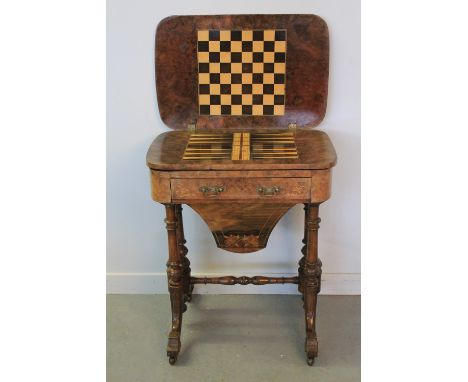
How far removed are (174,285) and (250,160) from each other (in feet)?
2.29

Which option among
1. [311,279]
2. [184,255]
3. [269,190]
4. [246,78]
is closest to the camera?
[269,190]

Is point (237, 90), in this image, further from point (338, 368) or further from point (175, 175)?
point (338, 368)

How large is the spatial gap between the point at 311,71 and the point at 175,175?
85 cm

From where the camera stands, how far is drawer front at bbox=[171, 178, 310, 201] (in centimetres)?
220

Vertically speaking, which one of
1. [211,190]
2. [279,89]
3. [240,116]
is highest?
[279,89]

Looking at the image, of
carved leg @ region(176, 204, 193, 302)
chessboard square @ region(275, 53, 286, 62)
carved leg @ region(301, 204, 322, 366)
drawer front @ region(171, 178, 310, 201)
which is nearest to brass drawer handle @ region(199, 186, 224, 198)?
drawer front @ region(171, 178, 310, 201)

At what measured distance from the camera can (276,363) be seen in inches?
98.7

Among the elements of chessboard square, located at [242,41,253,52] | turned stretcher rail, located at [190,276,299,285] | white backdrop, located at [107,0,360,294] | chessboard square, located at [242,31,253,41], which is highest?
chessboard square, located at [242,31,253,41]

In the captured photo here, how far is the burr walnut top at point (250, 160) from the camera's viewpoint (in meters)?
2.18

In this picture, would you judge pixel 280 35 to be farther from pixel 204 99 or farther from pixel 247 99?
pixel 204 99

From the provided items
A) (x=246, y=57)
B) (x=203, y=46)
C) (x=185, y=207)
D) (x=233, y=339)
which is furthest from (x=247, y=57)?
(x=233, y=339)

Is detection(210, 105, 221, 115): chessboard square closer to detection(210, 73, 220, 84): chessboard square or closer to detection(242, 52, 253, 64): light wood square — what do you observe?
detection(210, 73, 220, 84): chessboard square

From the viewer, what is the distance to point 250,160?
2217mm

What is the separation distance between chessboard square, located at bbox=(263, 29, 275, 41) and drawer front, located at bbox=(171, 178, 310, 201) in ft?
2.40
